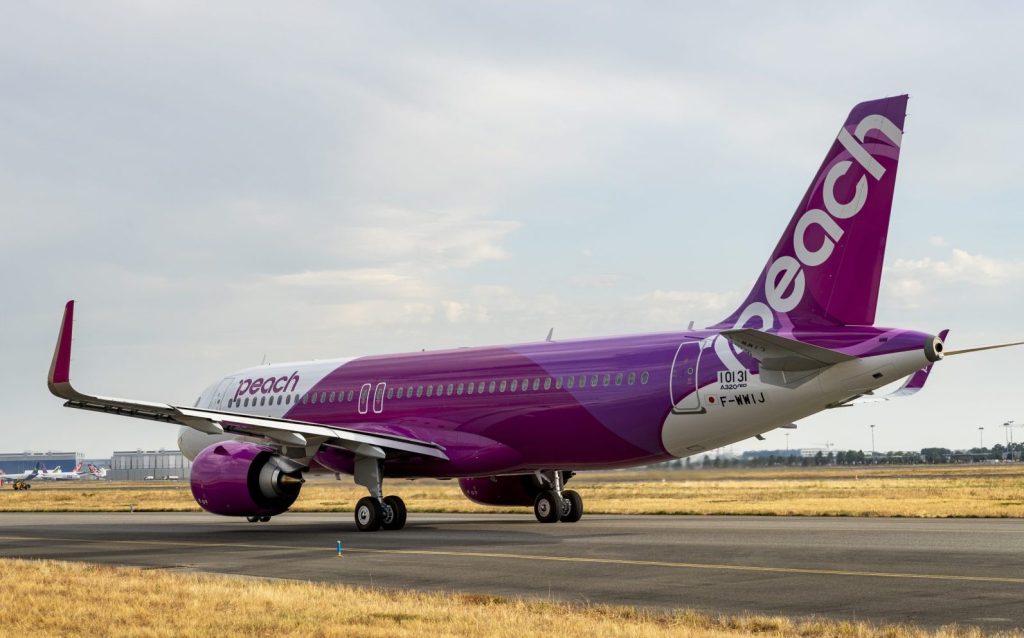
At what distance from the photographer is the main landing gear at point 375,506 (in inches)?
1065

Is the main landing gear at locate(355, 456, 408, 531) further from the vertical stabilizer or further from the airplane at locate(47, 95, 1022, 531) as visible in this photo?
the vertical stabilizer

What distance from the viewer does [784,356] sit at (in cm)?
2216

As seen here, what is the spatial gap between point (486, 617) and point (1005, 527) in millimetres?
15377

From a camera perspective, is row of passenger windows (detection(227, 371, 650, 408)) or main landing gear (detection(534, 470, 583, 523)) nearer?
row of passenger windows (detection(227, 371, 650, 408))

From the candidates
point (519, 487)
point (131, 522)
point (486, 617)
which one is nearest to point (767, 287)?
point (519, 487)

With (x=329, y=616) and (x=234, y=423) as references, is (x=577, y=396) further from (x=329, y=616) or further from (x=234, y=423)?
(x=329, y=616)

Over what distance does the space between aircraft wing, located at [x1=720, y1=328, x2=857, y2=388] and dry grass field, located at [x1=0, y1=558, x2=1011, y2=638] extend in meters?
8.68

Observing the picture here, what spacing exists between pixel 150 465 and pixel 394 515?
378ft

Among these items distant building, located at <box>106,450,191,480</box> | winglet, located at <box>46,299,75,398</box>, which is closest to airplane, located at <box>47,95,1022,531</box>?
winglet, located at <box>46,299,75,398</box>

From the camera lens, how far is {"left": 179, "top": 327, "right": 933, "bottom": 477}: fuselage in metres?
22.6

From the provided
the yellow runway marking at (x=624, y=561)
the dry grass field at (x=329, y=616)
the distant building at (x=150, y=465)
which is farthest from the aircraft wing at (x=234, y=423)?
the distant building at (x=150, y=465)

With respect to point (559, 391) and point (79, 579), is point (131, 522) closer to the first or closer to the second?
point (559, 391)

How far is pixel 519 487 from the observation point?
31266 millimetres

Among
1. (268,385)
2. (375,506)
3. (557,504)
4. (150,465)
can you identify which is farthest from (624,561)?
(150,465)
